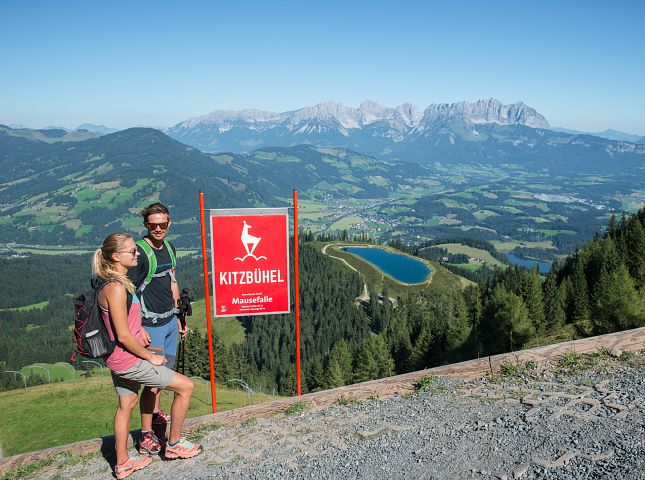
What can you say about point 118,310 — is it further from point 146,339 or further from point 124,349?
point 146,339

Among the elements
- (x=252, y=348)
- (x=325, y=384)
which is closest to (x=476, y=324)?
(x=325, y=384)

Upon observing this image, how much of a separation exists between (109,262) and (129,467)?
372cm

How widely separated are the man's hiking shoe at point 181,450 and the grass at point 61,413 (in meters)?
19.1

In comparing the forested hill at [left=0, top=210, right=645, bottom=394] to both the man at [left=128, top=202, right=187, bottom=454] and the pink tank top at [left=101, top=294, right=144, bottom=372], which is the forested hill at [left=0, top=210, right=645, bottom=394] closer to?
the man at [left=128, top=202, right=187, bottom=454]

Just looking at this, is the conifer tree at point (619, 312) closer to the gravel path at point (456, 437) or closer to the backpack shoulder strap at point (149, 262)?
the gravel path at point (456, 437)

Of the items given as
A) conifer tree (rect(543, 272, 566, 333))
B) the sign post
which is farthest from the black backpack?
conifer tree (rect(543, 272, 566, 333))

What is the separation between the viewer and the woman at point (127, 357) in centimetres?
717

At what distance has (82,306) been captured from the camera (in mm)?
7168

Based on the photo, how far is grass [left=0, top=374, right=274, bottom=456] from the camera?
25688 millimetres

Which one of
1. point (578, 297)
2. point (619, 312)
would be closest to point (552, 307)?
point (578, 297)

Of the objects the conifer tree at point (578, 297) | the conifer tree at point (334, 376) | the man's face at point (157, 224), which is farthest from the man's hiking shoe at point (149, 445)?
the conifer tree at point (334, 376)

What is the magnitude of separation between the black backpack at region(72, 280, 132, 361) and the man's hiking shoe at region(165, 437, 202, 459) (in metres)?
2.44

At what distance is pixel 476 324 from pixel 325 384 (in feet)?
69.5

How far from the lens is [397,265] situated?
176m
